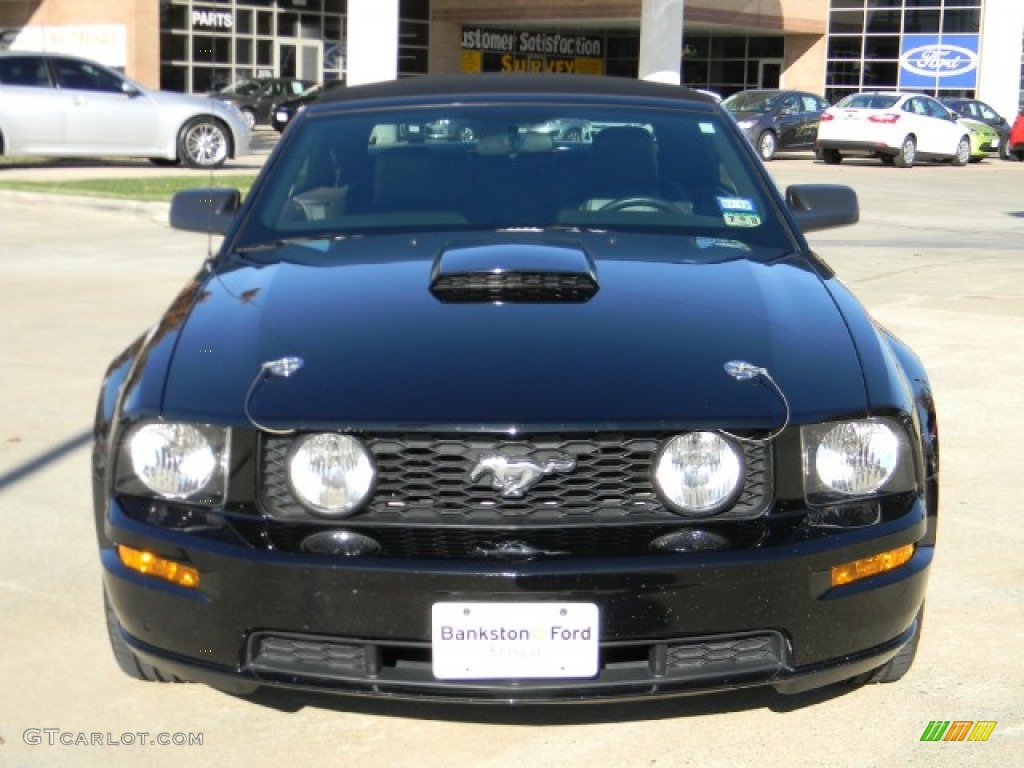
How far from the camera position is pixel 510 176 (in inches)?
192

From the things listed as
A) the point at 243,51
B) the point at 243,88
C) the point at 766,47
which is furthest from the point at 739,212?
the point at 766,47

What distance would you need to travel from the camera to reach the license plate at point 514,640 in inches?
128

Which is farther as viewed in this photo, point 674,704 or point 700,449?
point 674,704

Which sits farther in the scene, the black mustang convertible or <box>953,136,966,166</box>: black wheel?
<box>953,136,966,166</box>: black wheel

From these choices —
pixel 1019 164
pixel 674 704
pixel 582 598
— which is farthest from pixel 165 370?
pixel 1019 164

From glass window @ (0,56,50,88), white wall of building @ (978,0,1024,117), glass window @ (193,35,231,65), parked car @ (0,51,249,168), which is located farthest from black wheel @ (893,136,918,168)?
glass window @ (193,35,231,65)

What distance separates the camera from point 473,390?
3400 mm

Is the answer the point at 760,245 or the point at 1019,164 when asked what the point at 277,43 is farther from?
the point at 760,245

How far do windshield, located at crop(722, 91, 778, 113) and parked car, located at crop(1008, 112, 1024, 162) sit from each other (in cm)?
596

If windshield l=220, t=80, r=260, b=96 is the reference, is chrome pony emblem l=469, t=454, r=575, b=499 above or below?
below

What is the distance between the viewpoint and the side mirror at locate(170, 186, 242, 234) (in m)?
5.16

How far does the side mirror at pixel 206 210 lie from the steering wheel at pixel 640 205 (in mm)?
1231

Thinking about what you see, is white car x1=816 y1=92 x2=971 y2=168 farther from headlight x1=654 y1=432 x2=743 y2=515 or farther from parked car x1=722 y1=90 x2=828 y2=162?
headlight x1=654 y1=432 x2=743 y2=515

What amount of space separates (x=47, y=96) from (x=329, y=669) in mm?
18961
